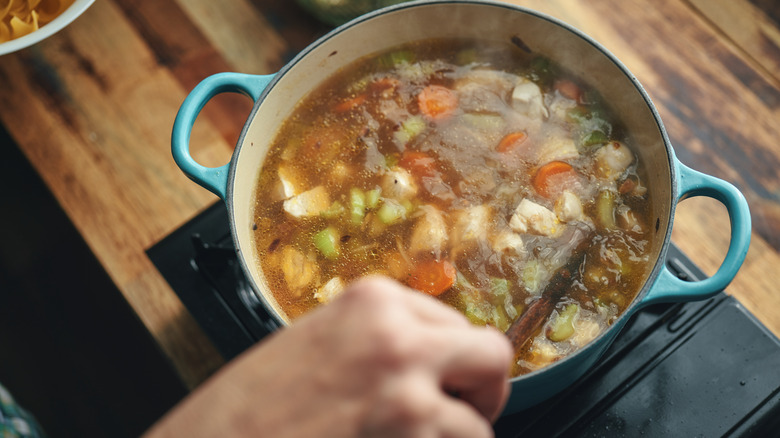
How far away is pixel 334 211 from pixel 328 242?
0.20ft

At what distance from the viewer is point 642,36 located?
154 centimetres

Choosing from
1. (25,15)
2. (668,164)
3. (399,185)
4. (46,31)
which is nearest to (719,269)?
(668,164)

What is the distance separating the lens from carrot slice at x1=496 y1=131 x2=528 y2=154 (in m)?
1.14

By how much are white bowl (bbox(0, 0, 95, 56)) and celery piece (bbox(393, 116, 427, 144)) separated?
27.0 inches

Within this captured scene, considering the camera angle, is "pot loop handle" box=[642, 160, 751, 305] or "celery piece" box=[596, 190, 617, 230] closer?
"pot loop handle" box=[642, 160, 751, 305]

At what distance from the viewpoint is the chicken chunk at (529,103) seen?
3.83 ft

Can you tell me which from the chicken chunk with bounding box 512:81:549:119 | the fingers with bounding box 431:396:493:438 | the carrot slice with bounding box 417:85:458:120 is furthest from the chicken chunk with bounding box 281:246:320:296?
the fingers with bounding box 431:396:493:438

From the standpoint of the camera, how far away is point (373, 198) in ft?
3.70

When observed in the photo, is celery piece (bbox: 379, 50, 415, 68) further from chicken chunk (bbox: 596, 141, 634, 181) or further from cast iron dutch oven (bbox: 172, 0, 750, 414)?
chicken chunk (bbox: 596, 141, 634, 181)

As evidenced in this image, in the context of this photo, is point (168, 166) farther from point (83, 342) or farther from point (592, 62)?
point (592, 62)

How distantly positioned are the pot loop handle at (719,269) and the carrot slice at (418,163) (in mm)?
407

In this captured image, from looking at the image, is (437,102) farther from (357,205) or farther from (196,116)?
(196,116)

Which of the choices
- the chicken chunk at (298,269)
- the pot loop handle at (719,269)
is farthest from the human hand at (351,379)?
the chicken chunk at (298,269)

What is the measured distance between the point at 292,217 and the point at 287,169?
0.33ft
